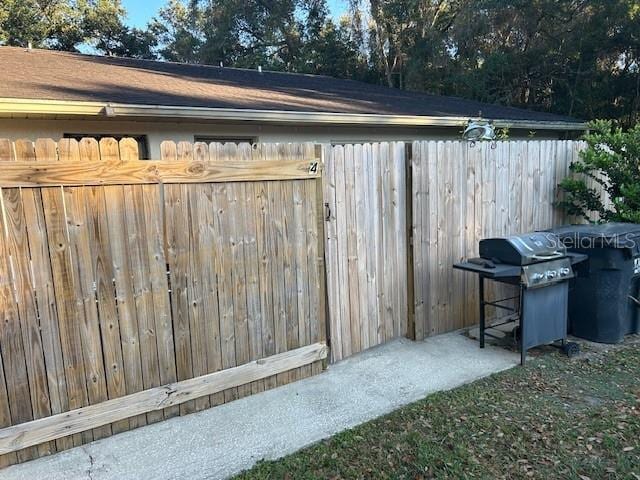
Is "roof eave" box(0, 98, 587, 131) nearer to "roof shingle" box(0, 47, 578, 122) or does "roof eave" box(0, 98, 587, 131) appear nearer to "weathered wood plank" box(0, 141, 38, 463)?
"roof shingle" box(0, 47, 578, 122)

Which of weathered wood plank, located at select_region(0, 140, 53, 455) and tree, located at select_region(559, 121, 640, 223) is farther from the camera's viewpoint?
tree, located at select_region(559, 121, 640, 223)

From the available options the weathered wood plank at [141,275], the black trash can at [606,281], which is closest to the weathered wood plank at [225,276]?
the weathered wood plank at [141,275]

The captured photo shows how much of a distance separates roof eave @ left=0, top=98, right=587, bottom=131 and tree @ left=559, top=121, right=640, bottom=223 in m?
2.92

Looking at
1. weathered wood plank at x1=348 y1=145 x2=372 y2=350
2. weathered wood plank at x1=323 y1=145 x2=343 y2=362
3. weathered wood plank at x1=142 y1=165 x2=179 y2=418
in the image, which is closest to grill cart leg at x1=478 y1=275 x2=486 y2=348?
weathered wood plank at x1=348 y1=145 x2=372 y2=350

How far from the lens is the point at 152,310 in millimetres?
3293

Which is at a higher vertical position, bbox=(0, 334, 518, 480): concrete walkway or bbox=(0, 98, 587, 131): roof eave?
bbox=(0, 98, 587, 131): roof eave

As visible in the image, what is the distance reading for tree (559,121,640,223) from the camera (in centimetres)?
566

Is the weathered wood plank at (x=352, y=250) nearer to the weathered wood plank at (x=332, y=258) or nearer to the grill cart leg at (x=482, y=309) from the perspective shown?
the weathered wood plank at (x=332, y=258)

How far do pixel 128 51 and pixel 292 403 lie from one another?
26.0 metres

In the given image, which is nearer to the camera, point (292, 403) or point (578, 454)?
point (578, 454)

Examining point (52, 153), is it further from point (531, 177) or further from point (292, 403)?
point (531, 177)

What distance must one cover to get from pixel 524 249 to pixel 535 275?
0.81 ft

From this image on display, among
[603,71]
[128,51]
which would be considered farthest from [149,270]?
[128,51]

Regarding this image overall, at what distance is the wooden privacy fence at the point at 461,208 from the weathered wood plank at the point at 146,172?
145 centimetres
